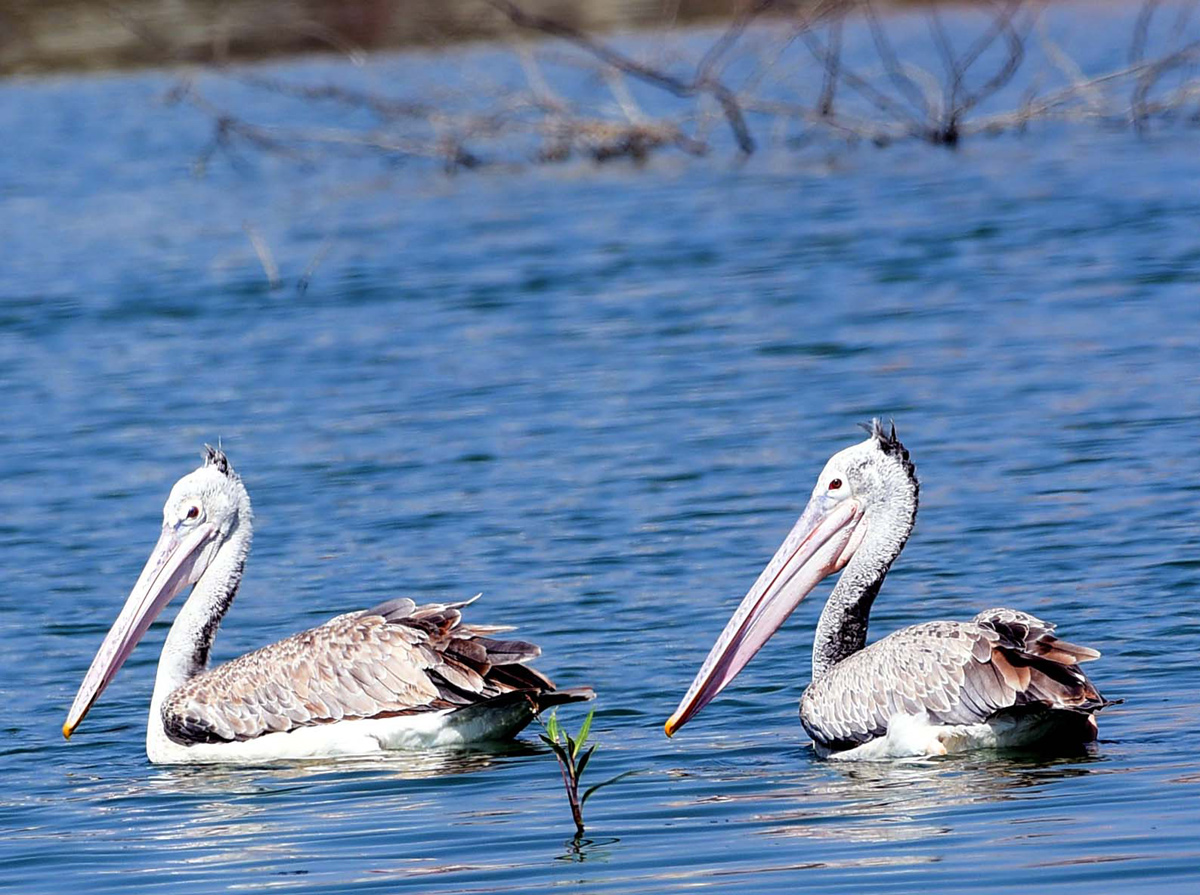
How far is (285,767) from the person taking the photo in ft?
22.0

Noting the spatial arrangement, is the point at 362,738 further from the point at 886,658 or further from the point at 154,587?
the point at 886,658

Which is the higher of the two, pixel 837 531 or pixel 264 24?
pixel 264 24

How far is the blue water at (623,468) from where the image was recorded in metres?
5.52

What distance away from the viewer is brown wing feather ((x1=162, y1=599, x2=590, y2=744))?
21.5ft

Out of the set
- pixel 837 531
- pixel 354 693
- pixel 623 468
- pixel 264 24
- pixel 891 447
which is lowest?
pixel 623 468

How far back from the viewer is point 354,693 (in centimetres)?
666

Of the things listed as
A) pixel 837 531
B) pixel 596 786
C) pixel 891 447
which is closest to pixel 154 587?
pixel 837 531

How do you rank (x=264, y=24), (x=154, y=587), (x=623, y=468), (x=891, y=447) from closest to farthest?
(x=891, y=447) → (x=154, y=587) → (x=623, y=468) → (x=264, y=24)

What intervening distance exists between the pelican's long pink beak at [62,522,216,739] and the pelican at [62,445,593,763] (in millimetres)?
41

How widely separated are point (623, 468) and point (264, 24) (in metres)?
20.7

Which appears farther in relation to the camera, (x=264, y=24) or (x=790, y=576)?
(x=264, y=24)

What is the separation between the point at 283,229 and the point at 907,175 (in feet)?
17.7

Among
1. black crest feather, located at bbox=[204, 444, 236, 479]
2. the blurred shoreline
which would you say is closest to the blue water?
black crest feather, located at bbox=[204, 444, 236, 479]

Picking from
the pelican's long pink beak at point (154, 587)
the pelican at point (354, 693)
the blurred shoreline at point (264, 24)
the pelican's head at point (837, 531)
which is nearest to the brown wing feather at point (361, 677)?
the pelican at point (354, 693)
